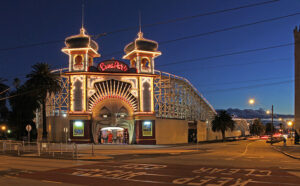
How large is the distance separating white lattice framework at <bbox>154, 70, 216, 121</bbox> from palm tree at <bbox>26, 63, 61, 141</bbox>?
741 inches

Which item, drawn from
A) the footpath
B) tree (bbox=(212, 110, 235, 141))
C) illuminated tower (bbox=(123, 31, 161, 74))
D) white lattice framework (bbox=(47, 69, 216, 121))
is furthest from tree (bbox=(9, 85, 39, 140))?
the footpath

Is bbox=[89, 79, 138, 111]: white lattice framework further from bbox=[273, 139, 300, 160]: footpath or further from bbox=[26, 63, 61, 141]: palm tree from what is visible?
bbox=[273, 139, 300, 160]: footpath

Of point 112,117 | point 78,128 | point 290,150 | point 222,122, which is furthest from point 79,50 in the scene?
point 222,122

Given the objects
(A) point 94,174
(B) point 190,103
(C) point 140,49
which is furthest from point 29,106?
(A) point 94,174

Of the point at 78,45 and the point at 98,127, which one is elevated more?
the point at 78,45

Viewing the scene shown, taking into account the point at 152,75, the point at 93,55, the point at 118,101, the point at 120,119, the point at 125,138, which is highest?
the point at 93,55

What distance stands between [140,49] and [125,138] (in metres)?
16.4

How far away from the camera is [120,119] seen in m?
51.8

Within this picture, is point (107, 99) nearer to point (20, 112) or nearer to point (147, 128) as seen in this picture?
point (147, 128)

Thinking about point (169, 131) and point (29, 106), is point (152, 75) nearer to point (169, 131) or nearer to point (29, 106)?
point (169, 131)

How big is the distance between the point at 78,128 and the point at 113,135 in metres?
8.29

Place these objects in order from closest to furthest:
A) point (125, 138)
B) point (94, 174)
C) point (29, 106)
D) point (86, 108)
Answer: point (94, 174), point (86, 108), point (125, 138), point (29, 106)

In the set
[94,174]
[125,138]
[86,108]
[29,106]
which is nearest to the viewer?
[94,174]

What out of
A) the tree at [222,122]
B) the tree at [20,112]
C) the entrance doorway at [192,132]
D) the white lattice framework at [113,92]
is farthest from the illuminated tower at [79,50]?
the tree at [222,122]
